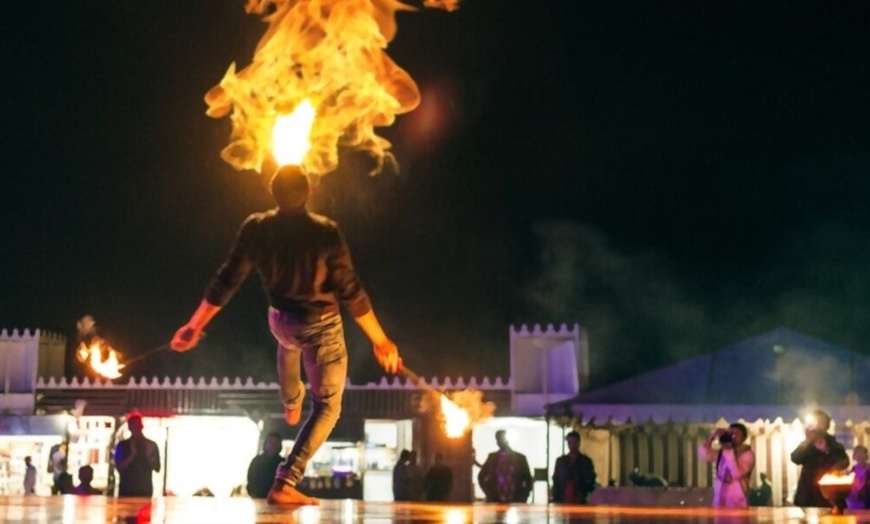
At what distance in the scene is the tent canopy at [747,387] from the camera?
52.3 feet

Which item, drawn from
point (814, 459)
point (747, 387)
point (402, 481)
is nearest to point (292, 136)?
point (814, 459)

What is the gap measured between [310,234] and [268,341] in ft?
78.3

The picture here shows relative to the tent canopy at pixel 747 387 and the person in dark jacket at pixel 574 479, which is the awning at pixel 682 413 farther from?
the person in dark jacket at pixel 574 479

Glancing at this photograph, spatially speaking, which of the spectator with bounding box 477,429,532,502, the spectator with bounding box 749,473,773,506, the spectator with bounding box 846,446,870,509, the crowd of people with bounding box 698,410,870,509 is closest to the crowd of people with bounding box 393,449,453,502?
the spectator with bounding box 477,429,532,502

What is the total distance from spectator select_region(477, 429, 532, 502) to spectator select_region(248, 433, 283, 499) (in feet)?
10.2

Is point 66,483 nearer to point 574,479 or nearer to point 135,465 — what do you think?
point 135,465

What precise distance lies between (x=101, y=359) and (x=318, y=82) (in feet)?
8.02

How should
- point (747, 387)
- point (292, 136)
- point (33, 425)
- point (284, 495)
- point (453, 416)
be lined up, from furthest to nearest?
point (33, 425) < point (747, 387) < point (453, 416) < point (292, 136) < point (284, 495)

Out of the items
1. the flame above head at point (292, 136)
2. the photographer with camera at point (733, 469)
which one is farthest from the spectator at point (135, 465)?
the photographer with camera at point (733, 469)

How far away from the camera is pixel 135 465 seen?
1112 cm

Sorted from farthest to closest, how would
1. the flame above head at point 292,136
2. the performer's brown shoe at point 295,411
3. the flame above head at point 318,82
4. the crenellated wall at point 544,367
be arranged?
the crenellated wall at point 544,367 → the flame above head at point 318,82 → the flame above head at point 292,136 → the performer's brown shoe at point 295,411

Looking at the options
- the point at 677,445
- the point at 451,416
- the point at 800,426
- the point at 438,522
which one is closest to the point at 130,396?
the point at 677,445

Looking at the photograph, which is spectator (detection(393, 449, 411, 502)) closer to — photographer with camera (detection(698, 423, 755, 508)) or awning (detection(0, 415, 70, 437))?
photographer with camera (detection(698, 423, 755, 508))

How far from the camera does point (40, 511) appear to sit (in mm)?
5445
